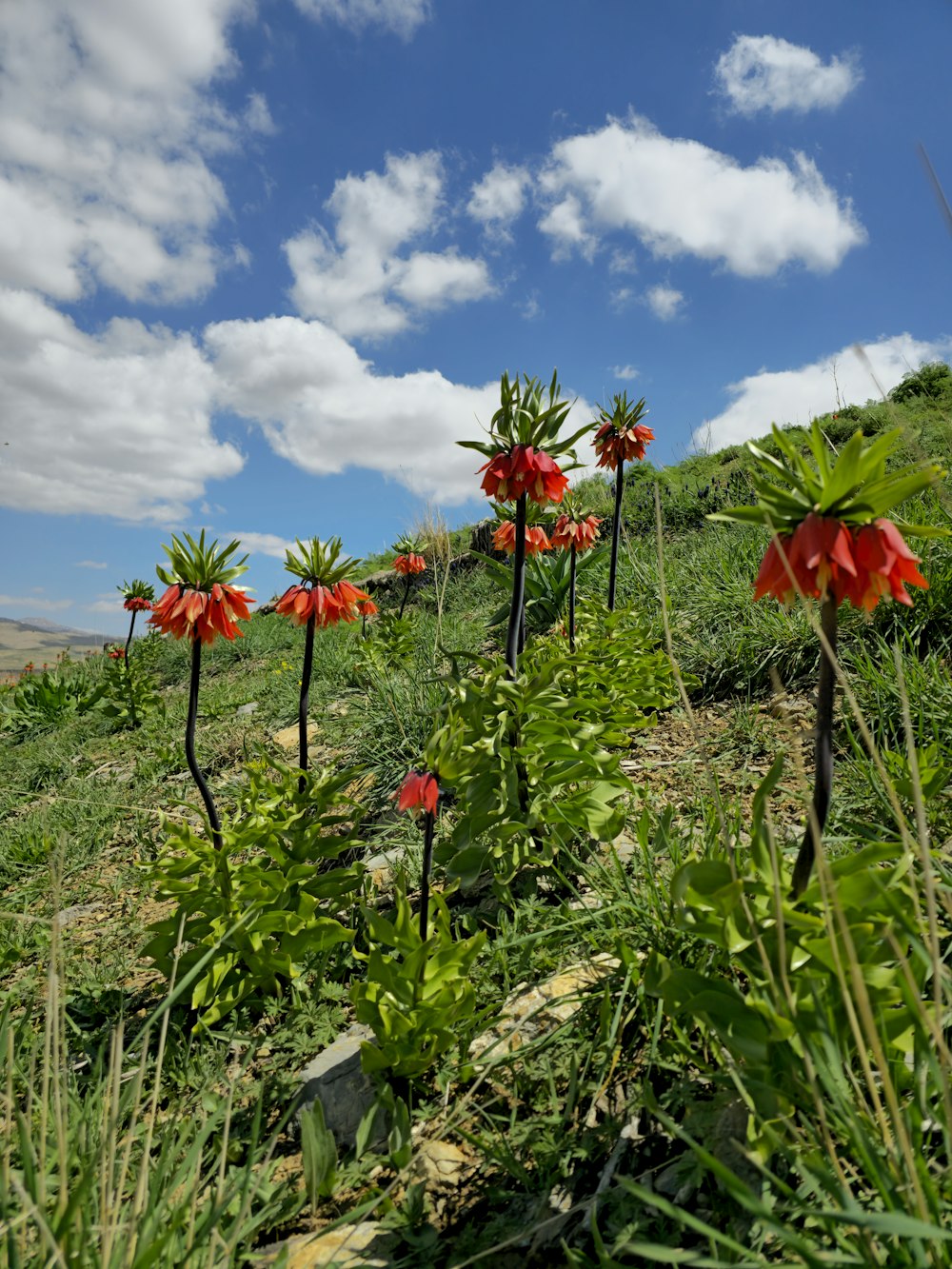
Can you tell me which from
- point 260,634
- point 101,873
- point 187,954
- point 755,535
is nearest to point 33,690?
point 260,634

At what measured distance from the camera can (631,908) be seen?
1.96 m

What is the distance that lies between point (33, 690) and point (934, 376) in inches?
616

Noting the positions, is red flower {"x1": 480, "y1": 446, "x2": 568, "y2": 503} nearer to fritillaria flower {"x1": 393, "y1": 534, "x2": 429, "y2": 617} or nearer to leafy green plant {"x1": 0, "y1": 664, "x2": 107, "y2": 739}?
fritillaria flower {"x1": 393, "y1": 534, "x2": 429, "y2": 617}

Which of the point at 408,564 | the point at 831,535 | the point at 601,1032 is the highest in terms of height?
the point at 408,564

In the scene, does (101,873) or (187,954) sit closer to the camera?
(187,954)

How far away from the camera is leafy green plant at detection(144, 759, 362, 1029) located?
2.32 meters

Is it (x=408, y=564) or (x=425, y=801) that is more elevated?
(x=408, y=564)

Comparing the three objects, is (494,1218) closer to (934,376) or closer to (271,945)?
(271,945)

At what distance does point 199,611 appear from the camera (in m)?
2.51

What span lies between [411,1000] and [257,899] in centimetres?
73

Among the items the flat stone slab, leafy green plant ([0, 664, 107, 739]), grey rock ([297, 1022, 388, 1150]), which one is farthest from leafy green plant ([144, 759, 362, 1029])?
leafy green plant ([0, 664, 107, 739])

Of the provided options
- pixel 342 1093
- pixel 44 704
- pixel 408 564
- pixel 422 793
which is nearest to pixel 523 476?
pixel 422 793

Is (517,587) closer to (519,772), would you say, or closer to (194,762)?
(519,772)

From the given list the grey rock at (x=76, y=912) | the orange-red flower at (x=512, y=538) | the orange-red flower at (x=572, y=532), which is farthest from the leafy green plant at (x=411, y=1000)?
the orange-red flower at (x=572, y=532)
